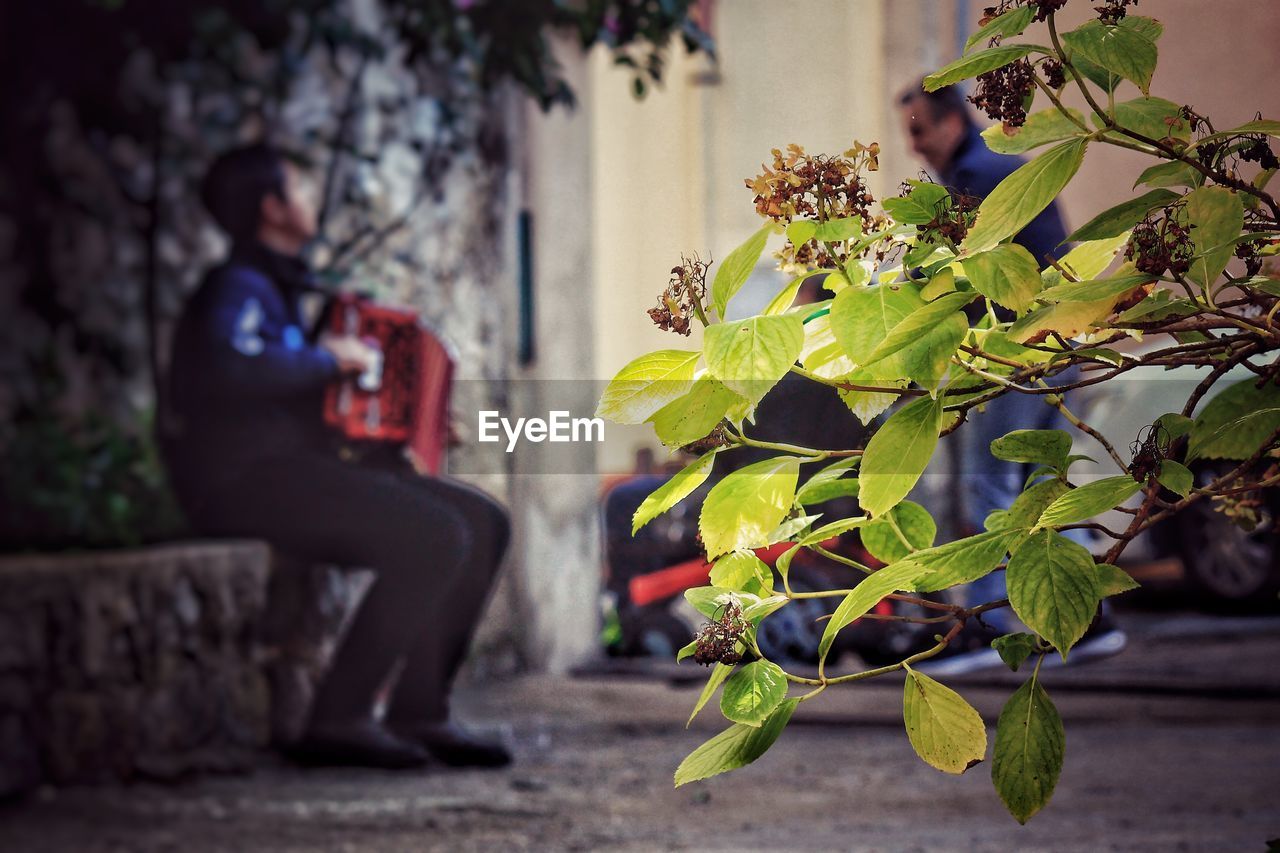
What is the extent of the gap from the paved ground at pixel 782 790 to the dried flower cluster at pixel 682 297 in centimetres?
157

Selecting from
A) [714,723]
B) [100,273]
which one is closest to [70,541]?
[100,273]

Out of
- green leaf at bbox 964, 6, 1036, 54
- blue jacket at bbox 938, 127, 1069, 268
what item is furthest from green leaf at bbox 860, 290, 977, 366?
blue jacket at bbox 938, 127, 1069, 268

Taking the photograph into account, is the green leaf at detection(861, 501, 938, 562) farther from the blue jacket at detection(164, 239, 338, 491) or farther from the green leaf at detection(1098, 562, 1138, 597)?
the blue jacket at detection(164, 239, 338, 491)

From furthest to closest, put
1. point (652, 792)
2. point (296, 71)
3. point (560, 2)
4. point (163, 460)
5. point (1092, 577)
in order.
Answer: point (560, 2)
point (296, 71)
point (163, 460)
point (652, 792)
point (1092, 577)

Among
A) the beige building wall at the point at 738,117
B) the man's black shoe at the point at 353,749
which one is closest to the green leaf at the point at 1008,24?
the beige building wall at the point at 738,117

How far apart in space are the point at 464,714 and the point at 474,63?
1509 mm

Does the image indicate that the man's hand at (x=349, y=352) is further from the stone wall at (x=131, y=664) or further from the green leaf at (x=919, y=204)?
the green leaf at (x=919, y=204)

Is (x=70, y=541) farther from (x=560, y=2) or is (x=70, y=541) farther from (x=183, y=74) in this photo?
(x=560, y=2)

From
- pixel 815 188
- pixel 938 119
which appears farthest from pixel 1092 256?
pixel 938 119

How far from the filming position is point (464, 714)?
2748 mm

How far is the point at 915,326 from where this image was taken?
50 centimetres

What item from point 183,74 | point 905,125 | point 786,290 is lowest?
point 786,290

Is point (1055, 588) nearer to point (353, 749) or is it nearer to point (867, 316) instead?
point (867, 316)

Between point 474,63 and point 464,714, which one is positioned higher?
point 474,63
